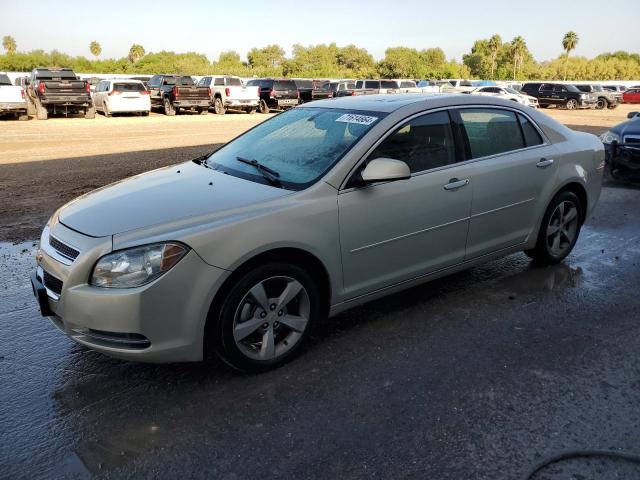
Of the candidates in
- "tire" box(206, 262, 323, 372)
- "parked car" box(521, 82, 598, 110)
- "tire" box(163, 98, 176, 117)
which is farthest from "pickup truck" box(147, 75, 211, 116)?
"tire" box(206, 262, 323, 372)

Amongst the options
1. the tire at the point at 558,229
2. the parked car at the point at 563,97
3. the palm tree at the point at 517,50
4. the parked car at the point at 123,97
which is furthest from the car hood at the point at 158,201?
the palm tree at the point at 517,50

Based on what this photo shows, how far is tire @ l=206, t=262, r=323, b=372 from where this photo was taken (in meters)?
3.18

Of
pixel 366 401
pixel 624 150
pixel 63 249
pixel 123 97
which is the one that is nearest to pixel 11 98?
pixel 123 97

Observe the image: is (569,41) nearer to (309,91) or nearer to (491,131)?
(309,91)

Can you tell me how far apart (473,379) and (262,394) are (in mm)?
1256

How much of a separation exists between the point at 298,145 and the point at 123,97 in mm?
22580

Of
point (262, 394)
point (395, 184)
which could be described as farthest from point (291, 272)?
point (395, 184)

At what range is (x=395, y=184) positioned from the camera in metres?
3.79

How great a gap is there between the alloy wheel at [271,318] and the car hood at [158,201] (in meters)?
0.54

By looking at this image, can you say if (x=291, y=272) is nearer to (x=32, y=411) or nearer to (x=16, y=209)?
(x=32, y=411)

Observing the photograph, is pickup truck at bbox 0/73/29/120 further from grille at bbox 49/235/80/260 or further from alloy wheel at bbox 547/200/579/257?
alloy wheel at bbox 547/200/579/257

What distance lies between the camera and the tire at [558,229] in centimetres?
500

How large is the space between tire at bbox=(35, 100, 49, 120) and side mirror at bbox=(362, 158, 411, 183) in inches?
911

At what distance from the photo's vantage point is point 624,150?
8.88 meters
